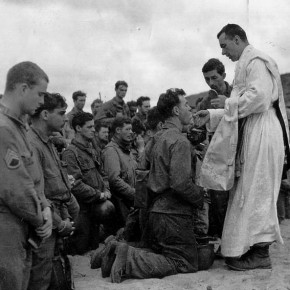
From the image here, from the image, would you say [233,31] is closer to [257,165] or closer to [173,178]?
[257,165]

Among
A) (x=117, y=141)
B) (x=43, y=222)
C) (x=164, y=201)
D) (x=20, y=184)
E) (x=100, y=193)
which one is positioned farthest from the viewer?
(x=117, y=141)

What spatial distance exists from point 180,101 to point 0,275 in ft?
9.06

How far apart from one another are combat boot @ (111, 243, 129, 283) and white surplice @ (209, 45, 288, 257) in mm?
1016

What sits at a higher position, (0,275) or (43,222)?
(43,222)

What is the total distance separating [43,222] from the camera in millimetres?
3027

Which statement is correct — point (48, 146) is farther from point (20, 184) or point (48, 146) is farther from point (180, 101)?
point (180, 101)

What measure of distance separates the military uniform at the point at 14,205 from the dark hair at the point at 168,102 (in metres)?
2.24

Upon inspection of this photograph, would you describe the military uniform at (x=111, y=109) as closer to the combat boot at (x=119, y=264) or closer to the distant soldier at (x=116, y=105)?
the distant soldier at (x=116, y=105)

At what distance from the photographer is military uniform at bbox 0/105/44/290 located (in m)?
2.83

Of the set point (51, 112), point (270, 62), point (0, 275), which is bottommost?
point (0, 275)

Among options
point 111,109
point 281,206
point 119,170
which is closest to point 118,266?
point 119,170

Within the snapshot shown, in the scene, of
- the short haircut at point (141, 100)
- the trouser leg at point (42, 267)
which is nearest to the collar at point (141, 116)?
the short haircut at point (141, 100)

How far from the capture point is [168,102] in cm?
500

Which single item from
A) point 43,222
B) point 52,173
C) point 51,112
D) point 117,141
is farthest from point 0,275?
point 117,141
